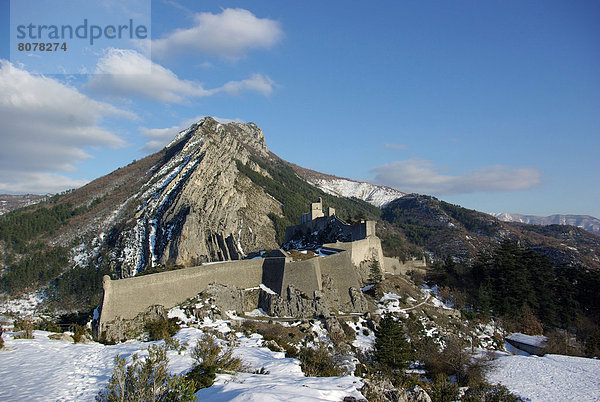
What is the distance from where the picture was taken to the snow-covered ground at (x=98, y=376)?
10664mm

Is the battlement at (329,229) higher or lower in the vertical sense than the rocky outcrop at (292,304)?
higher

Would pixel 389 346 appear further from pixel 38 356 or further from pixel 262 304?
pixel 38 356

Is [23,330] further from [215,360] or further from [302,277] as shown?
[302,277]

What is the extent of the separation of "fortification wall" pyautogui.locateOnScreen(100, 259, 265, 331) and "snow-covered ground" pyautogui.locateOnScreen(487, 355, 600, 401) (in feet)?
72.6

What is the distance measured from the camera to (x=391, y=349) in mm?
21125

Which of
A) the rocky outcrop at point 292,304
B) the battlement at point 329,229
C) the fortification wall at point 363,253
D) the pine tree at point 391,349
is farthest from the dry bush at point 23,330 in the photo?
the battlement at point 329,229

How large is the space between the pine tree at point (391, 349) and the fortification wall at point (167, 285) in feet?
52.5

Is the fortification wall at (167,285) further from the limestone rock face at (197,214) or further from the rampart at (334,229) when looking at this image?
the limestone rock face at (197,214)

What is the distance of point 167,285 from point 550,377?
26329 mm

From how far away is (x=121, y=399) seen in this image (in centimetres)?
861

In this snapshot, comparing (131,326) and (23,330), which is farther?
(131,326)

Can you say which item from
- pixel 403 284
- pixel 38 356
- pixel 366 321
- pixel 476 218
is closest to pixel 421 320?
pixel 366 321

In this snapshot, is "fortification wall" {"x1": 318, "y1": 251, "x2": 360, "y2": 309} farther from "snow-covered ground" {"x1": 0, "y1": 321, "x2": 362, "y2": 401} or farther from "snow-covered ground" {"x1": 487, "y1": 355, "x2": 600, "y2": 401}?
"snow-covered ground" {"x1": 0, "y1": 321, "x2": 362, "y2": 401}

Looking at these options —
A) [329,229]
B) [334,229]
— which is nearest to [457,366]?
[334,229]
